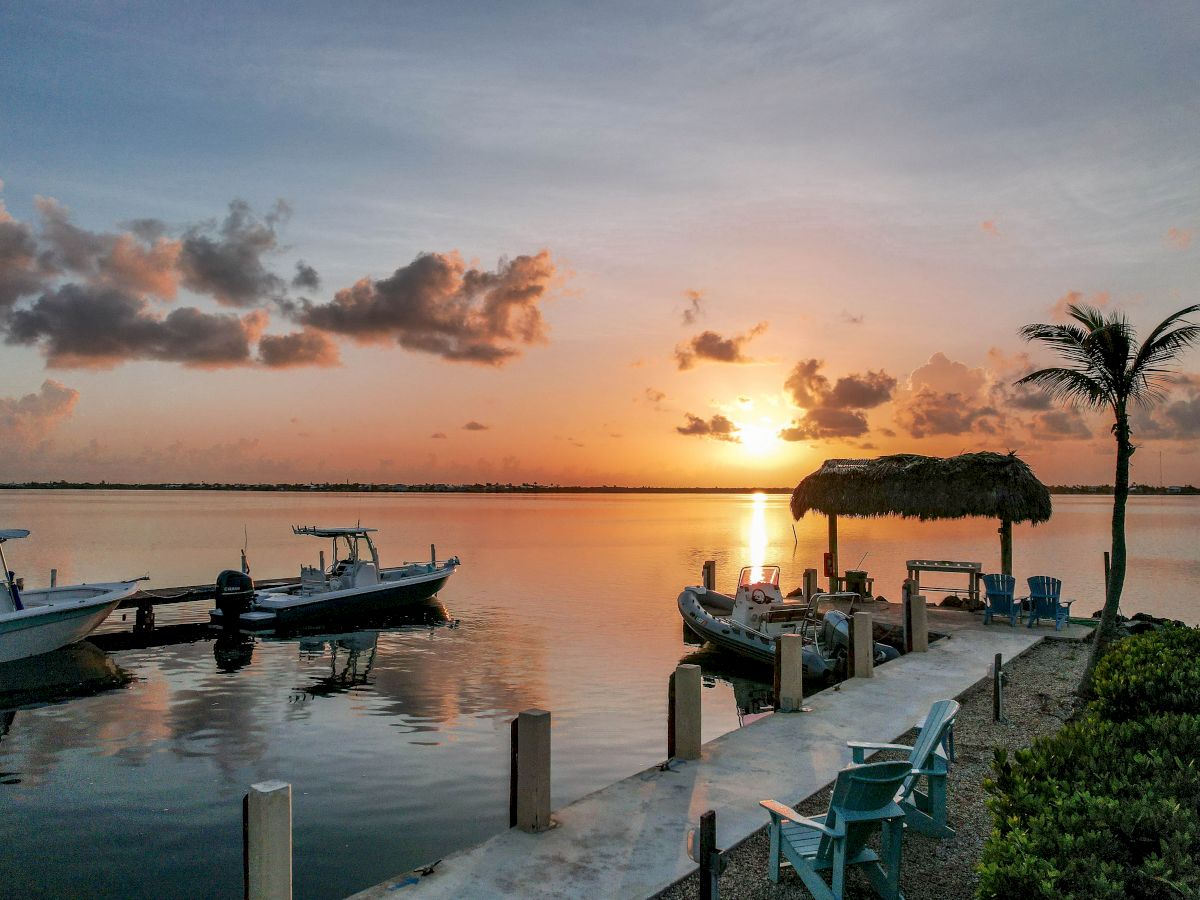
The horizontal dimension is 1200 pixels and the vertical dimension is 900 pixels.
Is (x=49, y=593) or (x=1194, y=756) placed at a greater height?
(x=1194, y=756)

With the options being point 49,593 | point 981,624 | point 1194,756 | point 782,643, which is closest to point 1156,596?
point 981,624

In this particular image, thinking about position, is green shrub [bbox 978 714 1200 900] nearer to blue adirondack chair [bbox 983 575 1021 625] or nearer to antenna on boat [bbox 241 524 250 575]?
blue adirondack chair [bbox 983 575 1021 625]

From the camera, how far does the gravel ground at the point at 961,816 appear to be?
6.01m

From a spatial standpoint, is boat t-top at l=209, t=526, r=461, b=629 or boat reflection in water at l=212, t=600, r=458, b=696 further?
boat t-top at l=209, t=526, r=461, b=629

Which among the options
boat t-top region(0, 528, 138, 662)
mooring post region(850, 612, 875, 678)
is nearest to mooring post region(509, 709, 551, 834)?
mooring post region(850, 612, 875, 678)

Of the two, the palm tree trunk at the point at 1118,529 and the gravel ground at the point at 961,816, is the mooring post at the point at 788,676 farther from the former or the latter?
the palm tree trunk at the point at 1118,529

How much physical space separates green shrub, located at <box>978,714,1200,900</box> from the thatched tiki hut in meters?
17.8

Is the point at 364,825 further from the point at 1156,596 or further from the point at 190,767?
the point at 1156,596

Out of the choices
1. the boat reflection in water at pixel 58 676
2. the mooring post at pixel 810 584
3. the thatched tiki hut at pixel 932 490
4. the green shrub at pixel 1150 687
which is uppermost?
the thatched tiki hut at pixel 932 490

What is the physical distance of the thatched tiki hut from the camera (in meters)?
22.1

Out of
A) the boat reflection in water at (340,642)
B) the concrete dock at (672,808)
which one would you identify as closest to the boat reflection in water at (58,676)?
the boat reflection in water at (340,642)

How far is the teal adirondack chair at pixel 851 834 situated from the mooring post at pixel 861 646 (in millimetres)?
7484

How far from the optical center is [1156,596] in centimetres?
3219

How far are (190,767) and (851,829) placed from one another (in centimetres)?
1040
